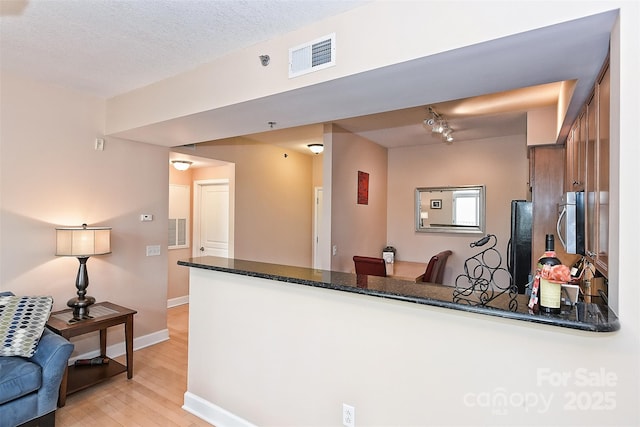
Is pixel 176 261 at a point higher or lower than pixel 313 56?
lower

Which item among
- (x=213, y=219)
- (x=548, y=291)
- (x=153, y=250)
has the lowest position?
(x=153, y=250)

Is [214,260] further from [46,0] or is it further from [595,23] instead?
[595,23]

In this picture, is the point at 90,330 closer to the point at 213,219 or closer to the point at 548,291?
the point at 213,219

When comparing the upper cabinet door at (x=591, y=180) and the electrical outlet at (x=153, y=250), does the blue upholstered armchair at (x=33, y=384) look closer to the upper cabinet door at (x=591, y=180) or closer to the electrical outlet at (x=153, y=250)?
A: the electrical outlet at (x=153, y=250)

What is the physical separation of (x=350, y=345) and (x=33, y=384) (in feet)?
6.85

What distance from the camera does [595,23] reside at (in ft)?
4.26

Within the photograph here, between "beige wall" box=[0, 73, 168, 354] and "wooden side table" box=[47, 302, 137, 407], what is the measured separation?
0.31 meters

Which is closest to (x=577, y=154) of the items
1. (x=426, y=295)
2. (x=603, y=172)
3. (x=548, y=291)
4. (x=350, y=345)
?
(x=603, y=172)

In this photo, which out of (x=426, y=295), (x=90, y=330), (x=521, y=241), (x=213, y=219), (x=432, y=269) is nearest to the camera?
(x=426, y=295)

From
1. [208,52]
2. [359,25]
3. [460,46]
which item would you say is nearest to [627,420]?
[460,46]

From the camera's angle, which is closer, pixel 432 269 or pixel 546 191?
pixel 546 191

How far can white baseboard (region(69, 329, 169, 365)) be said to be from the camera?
132 inches

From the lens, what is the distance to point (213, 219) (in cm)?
555

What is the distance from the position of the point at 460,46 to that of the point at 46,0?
2122mm
